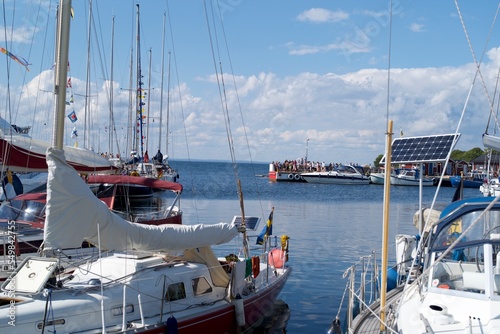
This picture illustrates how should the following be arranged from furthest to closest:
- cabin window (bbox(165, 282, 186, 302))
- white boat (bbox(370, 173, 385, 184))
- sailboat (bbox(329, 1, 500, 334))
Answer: white boat (bbox(370, 173, 385, 184)) → cabin window (bbox(165, 282, 186, 302)) → sailboat (bbox(329, 1, 500, 334))

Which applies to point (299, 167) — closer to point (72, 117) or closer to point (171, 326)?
point (72, 117)

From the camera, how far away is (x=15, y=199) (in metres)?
20.7

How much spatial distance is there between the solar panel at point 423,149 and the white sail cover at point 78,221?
5.80 meters

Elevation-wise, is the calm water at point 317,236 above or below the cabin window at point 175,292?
below

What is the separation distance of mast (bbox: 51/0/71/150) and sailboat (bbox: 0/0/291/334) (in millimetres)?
20

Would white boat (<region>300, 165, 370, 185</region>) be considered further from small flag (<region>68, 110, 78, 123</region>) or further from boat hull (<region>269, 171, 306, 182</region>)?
small flag (<region>68, 110, 78, 123</region>)

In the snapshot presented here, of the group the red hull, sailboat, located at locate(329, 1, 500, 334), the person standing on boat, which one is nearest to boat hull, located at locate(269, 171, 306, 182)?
the person standing on boat

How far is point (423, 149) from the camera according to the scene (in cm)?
1445

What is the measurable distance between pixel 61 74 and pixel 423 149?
8.45m

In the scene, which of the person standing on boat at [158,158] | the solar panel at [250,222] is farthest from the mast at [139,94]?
the solar panel at [250,222]

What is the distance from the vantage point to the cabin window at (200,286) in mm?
13445

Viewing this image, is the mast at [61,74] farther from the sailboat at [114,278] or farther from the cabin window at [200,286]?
the cabin window at [200,286]

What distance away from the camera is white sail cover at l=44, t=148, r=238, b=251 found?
1104cm

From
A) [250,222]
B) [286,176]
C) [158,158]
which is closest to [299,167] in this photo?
[286,176]
